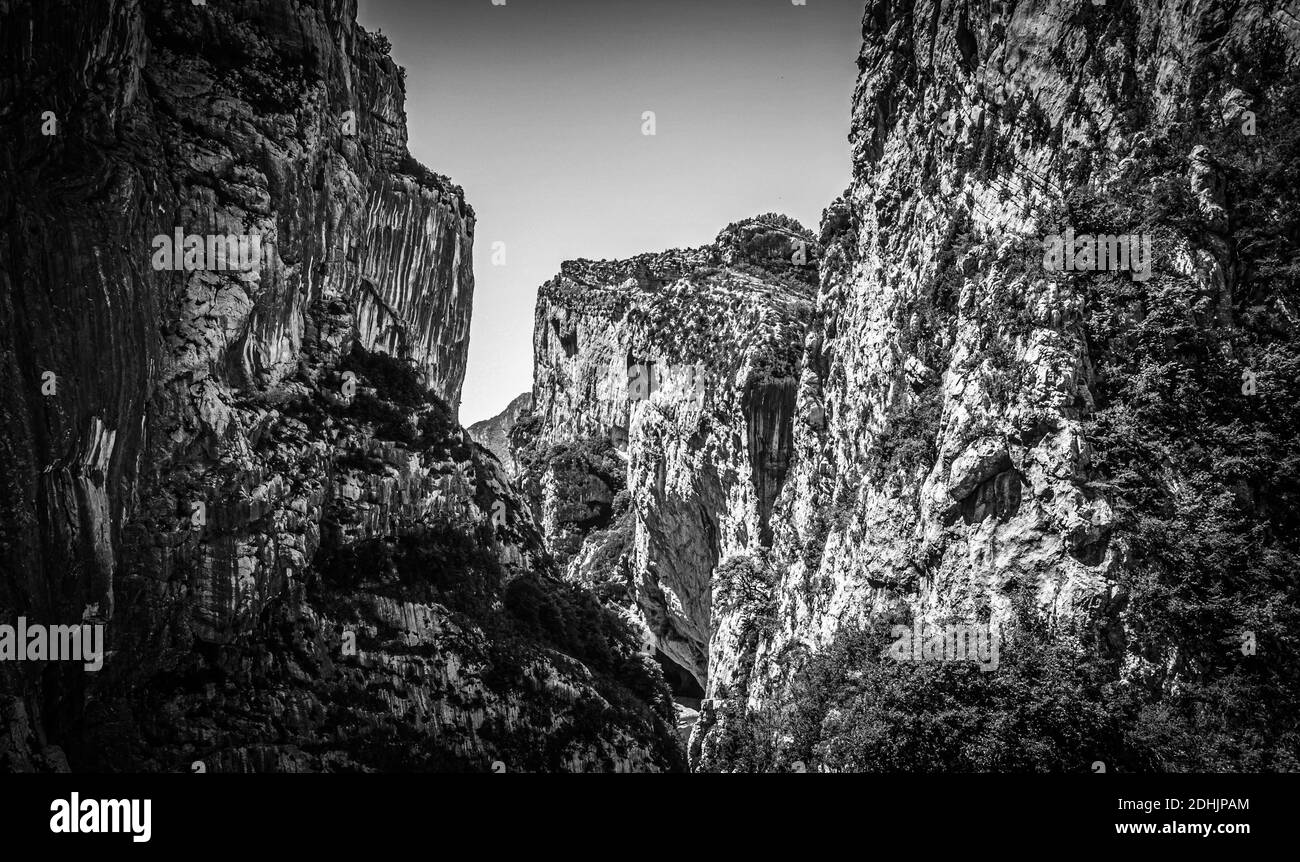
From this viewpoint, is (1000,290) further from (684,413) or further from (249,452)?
(684,413)

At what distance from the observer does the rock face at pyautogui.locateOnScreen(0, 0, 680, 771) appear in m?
32.8

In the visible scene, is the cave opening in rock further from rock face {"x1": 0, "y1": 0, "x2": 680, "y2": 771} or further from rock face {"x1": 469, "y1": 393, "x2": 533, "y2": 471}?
rock face {"x1": 469, "y1": 393, "x2": 533, "y2": 471}

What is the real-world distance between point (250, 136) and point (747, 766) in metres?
37.8

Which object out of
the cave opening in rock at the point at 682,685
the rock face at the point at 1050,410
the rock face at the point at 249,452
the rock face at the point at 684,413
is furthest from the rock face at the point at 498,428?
the rock face at the point at 1050,410

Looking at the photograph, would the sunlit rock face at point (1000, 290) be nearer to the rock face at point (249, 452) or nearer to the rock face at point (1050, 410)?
the rock face at point (1050, 410)

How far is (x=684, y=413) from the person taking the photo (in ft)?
243

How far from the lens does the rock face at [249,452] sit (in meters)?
32.8

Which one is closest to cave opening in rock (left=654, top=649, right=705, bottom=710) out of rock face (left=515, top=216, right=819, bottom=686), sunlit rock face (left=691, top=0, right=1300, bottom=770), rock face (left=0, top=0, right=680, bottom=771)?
rock face (left=515, top=216, right=819, bottom=686)

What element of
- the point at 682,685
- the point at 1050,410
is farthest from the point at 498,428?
the point at 1050,410

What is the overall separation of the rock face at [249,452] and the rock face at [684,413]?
1288cm

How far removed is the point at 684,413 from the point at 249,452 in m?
36.6

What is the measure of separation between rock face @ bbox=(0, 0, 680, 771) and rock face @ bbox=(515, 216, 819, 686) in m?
12.9
